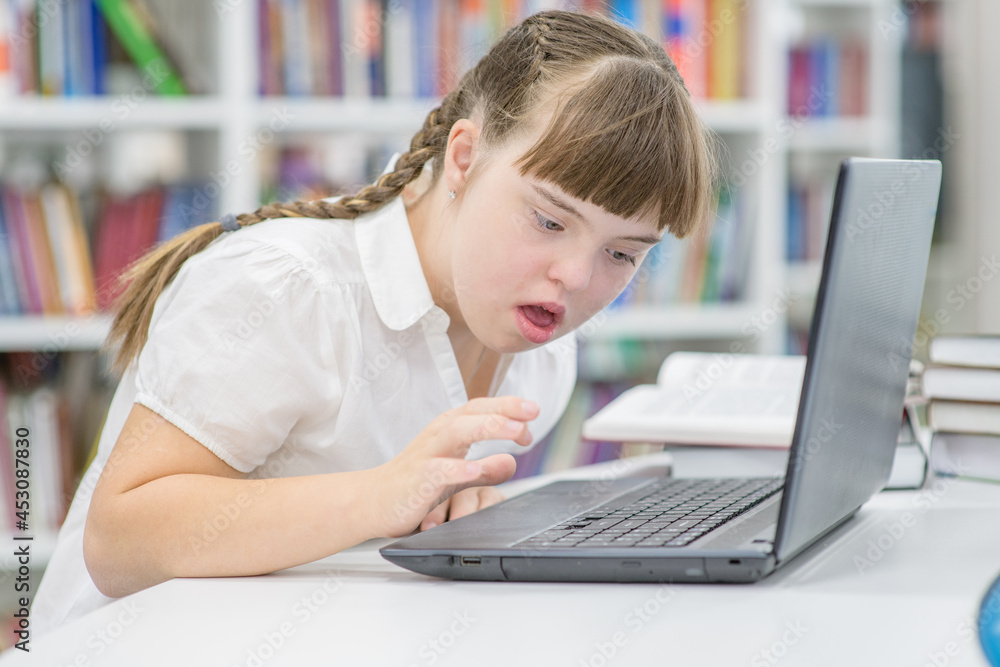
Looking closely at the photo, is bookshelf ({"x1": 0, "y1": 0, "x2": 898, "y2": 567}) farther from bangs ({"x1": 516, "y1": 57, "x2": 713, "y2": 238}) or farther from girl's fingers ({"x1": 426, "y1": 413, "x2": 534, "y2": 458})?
girl's fingers ({"x1": 426, "y1": 413, "x2": 534, "y2": 458})

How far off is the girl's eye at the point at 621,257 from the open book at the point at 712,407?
19cm

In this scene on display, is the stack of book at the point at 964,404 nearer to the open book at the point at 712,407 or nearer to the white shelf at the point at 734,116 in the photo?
the open book at the point at 712,407

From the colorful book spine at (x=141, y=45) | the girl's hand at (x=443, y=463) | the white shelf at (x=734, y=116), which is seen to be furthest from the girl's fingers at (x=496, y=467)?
the white shelf at (x=734, y=116)

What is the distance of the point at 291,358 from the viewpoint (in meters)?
0.71

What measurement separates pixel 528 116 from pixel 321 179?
44.8 inches

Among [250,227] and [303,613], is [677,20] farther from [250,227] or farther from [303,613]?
[303,613]

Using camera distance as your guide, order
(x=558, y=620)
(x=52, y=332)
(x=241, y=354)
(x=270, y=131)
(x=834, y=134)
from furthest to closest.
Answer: (x=834, y=134) → (x=270, y=131) → (x=52, y=332) → (x=241, y=354) → (x=558, y=620)

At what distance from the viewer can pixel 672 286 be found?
1913 mm

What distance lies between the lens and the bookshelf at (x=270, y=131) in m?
1.60

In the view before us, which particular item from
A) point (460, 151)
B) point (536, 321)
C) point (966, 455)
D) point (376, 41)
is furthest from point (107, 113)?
point (966, 455)

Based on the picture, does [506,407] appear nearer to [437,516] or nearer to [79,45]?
[437,516]

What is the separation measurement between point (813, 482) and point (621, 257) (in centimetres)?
29

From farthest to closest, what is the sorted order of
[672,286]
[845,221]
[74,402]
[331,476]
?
[672,286] → [74,402] → [331,476] → [845,221]

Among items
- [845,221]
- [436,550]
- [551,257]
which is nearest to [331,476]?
[436,550]
